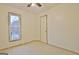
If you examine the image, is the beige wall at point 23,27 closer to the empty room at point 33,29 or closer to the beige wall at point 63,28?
the empty room at point 33,29

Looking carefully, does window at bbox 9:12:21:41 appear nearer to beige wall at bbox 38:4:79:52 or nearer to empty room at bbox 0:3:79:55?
empty room at bbox 0:3:79:55

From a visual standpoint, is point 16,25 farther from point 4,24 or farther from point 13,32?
point 4,24

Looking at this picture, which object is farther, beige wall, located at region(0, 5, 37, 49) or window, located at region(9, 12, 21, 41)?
beige wall, located at region(0, 5, 37, 49)

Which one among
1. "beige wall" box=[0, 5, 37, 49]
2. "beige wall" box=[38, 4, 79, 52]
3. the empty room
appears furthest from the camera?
"beige wall" box=[38, 4, 79, 52]

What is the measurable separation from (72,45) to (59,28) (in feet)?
1.77

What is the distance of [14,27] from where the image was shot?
1936 millimetres

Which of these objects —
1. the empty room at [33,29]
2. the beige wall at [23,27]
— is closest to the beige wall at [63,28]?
the empty room at [33,29]

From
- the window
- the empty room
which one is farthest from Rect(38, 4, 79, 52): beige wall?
the window

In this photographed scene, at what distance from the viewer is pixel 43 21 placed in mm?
2164

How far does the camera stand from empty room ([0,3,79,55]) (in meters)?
1.90

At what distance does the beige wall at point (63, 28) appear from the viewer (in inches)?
94.7
